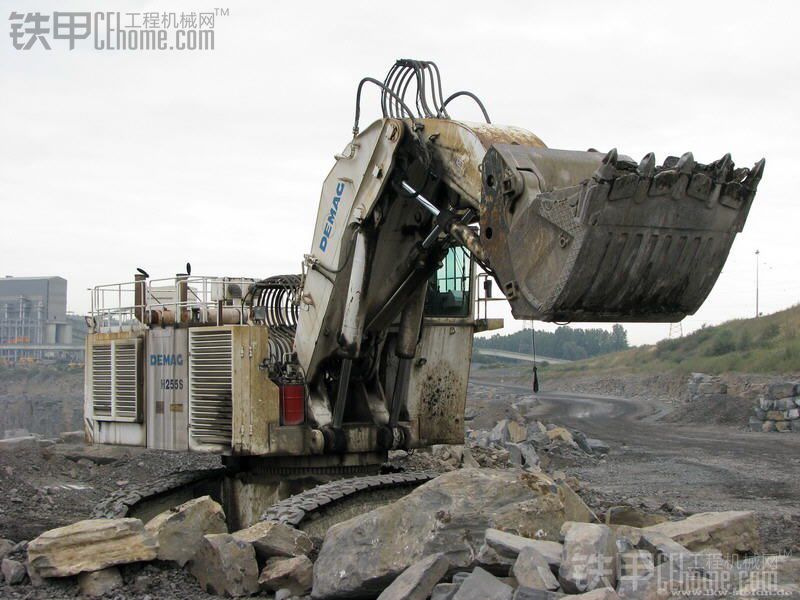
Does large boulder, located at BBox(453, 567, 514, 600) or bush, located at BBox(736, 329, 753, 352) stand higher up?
bush, located at BBox(736, 329, 753, 352)

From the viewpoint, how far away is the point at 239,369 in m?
9.60

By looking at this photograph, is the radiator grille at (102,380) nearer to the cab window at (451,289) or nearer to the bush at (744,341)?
the cab window at (451,289)

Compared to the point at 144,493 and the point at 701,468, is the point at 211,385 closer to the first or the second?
the point at 144,493

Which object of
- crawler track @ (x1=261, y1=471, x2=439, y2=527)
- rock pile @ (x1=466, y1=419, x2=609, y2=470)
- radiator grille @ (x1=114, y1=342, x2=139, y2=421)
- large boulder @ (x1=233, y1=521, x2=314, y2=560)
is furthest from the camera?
rock pile @ (x1=466, y1=419, x2=609, y2=470)

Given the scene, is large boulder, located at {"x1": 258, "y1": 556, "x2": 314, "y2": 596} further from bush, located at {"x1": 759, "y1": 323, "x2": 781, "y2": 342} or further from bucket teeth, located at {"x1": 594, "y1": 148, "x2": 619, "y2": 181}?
bush, located at {"x1": 759, "y1": 323, "x2": 781, "y2": 342}

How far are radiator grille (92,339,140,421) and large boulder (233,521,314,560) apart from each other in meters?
3.67

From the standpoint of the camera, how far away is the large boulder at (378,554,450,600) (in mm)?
5949

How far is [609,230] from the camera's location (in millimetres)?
6477

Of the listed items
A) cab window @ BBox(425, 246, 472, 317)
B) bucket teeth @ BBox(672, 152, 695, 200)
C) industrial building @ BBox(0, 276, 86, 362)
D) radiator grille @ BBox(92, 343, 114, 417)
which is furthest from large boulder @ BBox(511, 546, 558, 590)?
industrial building @ BBox(0, 276, 86, 362)

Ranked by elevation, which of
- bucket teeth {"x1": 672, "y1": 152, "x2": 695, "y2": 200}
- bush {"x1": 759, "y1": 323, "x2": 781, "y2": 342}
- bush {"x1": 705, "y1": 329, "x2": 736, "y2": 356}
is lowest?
bush {"x1": 705, "y1": 329, "x2": 736, "y2": 356}

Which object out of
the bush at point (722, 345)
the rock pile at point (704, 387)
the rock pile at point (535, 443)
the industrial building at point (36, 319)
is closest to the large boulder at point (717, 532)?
the rock pile at point (535, 443)

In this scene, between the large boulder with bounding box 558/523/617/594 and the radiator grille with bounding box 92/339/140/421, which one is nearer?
the large boulder with bounding box 558/523/617/594

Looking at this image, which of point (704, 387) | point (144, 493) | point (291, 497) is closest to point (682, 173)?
point (291, 497)

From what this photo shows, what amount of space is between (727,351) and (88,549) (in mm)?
40285
